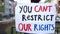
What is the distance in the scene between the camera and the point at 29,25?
2963 millimetres

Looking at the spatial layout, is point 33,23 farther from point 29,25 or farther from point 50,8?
point 50,8

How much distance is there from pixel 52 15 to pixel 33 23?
1.03ft

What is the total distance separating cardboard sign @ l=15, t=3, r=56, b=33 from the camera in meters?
2.93

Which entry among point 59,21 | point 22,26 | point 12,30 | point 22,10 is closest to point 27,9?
point 22,10

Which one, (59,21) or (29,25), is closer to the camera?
(29,25)

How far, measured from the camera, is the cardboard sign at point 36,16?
9.61 ft

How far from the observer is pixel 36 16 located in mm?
2932

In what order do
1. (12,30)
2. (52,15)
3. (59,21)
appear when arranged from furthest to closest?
(59,21), (12,30), (52,15)

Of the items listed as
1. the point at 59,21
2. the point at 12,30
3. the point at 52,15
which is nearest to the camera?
the point at 52,15

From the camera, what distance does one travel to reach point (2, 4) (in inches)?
167

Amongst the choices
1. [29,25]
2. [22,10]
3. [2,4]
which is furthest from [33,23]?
[2,4]

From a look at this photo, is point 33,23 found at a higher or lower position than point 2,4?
lower

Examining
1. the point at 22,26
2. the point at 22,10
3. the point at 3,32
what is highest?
the point at 22,10

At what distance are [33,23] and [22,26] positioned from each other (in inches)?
6.9
